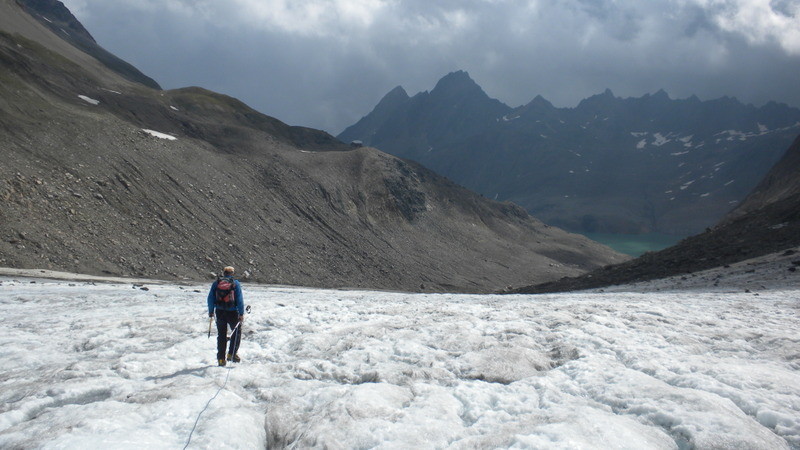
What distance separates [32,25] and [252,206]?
92303 mm

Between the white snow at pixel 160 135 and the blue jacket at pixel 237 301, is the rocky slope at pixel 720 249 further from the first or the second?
the white snow at pixel 160 135

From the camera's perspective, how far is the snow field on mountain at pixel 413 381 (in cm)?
708

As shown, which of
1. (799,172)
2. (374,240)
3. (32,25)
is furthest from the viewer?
(32,25)

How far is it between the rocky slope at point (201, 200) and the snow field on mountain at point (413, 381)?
88.0ft

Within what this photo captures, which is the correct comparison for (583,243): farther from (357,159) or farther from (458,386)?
(458,386)

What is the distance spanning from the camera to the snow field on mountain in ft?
23.2

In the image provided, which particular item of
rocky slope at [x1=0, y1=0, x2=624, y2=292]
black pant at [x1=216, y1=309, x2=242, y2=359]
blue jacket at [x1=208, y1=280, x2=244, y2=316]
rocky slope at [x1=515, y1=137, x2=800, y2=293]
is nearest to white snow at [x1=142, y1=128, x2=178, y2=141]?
rocky slope at [x1=0, y1=0, x2=624, y2=292]

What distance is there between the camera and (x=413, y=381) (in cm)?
947

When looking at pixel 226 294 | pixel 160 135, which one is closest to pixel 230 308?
pixel 226 294

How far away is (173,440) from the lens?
686 centimetres

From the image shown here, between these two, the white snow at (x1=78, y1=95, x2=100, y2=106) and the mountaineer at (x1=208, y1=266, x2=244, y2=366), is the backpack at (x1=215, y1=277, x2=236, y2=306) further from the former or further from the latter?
the white snow at (x1=78, y1=95, x2=100, y2=106)

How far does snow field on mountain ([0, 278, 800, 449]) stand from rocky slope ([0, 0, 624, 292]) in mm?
26823

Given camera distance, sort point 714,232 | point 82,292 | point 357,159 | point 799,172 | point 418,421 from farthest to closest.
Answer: point 357,159
point 799,172
point 714,232
point 82,292
point 418,421

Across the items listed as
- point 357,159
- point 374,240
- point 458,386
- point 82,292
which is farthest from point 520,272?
point 458,386
